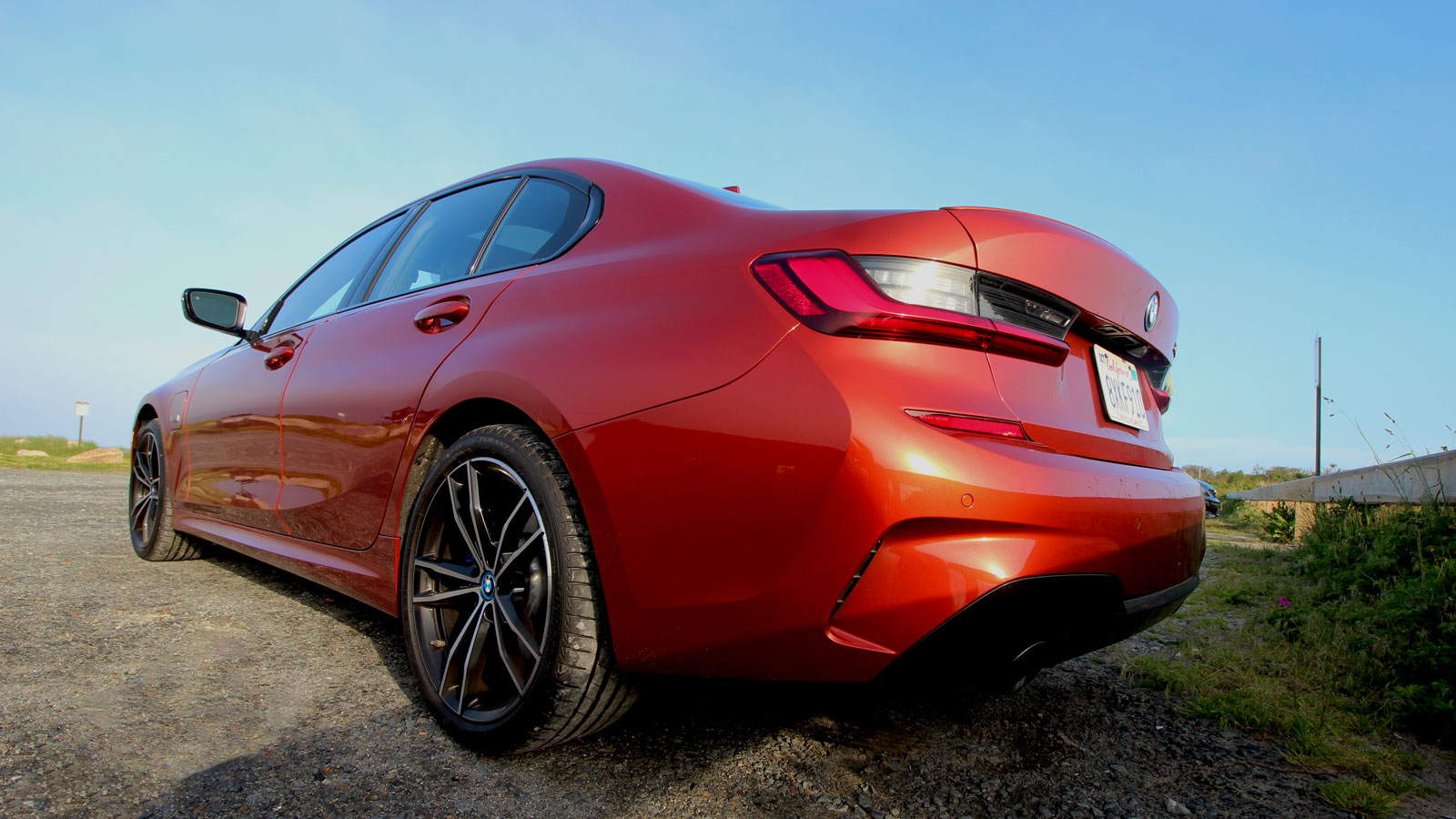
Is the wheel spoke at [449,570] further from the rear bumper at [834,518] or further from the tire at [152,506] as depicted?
the tire at [152,506]

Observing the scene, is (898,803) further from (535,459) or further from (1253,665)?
(1253,665)

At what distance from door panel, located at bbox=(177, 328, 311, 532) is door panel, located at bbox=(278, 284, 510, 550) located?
6.7 inches

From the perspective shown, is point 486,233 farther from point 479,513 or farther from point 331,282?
point 331,282

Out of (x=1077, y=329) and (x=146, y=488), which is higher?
(x=1077, y=329)

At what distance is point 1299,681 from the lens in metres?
2.61

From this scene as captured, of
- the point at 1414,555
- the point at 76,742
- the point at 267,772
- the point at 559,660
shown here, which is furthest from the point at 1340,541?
the point at 76,742

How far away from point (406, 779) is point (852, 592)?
1.10 meters

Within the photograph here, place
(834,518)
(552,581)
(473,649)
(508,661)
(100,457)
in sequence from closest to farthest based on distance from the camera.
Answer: (834,518) → (552,581) → (508,661) → (473,649) → (100,457)

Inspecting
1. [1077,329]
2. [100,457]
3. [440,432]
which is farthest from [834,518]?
[100,457]

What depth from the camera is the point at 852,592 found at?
142 cm

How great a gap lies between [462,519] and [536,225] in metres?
0.86

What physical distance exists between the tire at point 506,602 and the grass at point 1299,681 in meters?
1.74

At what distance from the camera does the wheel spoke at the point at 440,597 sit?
203 centimetres

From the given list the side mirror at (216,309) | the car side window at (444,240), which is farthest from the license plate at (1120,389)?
the side mirror at (216,309)
